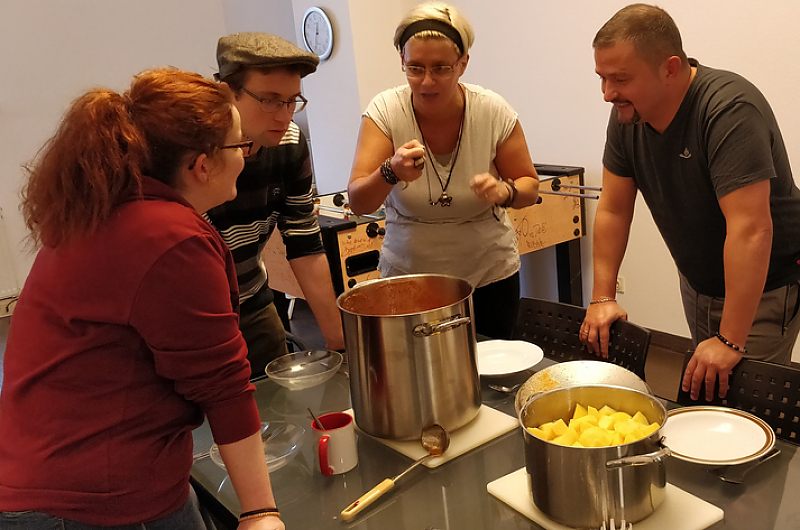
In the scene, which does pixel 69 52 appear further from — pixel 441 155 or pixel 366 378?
pixel 366 378

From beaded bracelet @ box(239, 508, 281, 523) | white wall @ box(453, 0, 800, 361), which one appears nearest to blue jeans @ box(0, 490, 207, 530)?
beaded bracelet @ box(239, 508, 281, 523)

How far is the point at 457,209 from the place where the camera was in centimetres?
192

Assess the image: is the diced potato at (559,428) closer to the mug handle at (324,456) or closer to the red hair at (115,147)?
the mug handle at (324,456)

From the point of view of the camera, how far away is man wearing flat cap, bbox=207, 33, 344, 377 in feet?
4.74

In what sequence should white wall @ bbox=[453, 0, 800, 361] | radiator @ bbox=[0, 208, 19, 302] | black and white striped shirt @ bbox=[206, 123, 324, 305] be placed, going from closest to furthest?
black and white striped shirt @ bbox=[206, 123, 324, 305], white wall @ bbox=[453, 0, 800, 361], radiator @ bbox=[0, 208, 19, 302]

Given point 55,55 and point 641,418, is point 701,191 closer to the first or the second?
point 641,418

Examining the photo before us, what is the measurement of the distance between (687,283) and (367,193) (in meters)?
0.97

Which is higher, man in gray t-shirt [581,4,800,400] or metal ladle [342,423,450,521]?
man in gray t-shirt [581,4,800,400]

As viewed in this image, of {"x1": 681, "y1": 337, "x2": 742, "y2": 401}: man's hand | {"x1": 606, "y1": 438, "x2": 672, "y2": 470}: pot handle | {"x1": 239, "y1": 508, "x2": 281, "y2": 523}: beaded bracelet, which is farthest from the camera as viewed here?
{"x1": 681, "y1": 337, "x2": 742, "y2": 401}: man's hand

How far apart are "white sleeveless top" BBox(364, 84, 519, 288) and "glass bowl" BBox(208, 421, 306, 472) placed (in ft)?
2.55

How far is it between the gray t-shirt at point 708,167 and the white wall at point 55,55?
4.04m

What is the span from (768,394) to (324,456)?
2.76 ft

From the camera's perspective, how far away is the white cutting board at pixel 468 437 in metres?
1.14

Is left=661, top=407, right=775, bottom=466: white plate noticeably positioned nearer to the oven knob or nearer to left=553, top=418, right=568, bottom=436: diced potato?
left=553, top=418, right=568, bottom=436: diced potato
